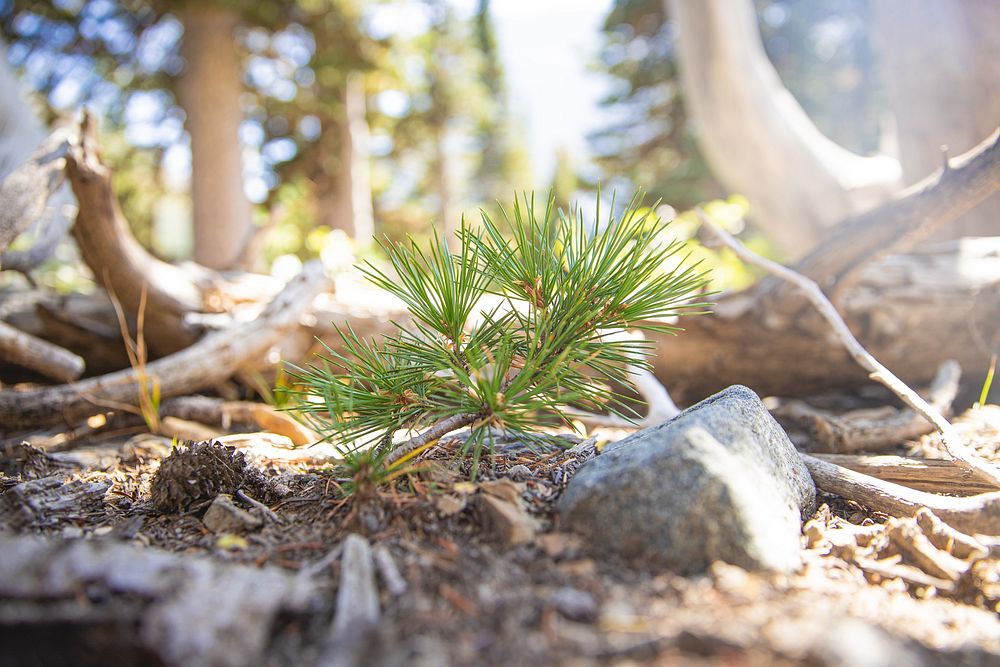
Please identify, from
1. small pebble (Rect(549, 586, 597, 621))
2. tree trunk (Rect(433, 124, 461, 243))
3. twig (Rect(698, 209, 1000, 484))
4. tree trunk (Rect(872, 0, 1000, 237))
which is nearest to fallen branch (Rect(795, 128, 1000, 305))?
twig (Rect(698, 209, 1000, 484))

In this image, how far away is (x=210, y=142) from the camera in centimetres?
820

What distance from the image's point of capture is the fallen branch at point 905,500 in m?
1.55

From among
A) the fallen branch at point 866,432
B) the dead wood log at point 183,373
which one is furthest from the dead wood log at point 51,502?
the fallen branch at point 866,432

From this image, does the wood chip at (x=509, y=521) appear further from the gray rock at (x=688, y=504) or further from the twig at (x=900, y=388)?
the twig at (x=900, y=388)

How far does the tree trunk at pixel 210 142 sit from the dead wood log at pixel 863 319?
22.4 feet

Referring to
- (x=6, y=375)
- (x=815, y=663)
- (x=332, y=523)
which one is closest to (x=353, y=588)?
(x=332, y=523)

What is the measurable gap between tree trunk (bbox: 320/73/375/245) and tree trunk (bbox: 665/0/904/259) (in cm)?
665

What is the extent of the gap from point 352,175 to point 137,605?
1080cm

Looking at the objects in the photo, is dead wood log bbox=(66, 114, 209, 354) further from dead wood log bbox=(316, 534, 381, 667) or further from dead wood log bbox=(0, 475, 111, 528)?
dead wood log bbox=(316, 534, 381, 667)

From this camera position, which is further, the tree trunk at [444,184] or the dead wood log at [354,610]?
the tree trunk at [444,184]

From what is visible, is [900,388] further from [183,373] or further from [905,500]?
[183,373]

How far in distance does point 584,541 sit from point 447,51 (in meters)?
15.8

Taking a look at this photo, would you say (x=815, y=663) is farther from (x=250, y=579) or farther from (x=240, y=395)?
(x=240, y=395)

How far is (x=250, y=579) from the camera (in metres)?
1.08
